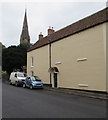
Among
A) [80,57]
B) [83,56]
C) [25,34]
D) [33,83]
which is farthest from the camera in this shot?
[25,34]

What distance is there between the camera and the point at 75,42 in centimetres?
1908

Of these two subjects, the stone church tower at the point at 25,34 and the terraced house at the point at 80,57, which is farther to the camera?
the stone church tower at the point at 25,34

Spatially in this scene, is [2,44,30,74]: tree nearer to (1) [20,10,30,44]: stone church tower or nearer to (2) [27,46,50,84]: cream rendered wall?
(2) [27,46,50,84]: cream rendered wall

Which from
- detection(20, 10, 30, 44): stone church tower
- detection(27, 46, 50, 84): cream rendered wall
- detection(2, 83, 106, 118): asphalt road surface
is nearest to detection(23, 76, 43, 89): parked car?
detection(27, 46, 50, 84): cream rendered wall

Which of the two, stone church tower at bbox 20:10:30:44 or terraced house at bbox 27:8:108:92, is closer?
terraced house at bbox 27:8:108:92

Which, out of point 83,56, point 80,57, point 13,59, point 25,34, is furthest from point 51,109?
point 25,34

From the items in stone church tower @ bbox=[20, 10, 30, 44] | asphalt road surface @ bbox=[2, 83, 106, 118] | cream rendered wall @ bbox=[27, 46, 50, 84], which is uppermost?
stone church tower @ bbox=[20, 10, 30, 44]

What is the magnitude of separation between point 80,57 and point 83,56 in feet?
1.66

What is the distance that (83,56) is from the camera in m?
17.7

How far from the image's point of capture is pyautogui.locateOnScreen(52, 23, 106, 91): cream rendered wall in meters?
15.6

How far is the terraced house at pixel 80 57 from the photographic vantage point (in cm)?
1565

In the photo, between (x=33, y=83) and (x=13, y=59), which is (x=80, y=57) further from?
(x=13, y=59)

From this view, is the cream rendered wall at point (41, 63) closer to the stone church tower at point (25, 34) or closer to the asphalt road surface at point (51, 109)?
the asphalt road surface at point (51, 109)

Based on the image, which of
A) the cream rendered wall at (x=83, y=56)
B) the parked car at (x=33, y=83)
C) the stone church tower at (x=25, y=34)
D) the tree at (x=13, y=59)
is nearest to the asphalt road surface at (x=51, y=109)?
the cream rendered wall at (x=83, y=56)
